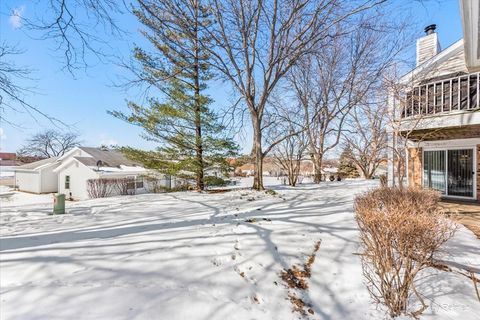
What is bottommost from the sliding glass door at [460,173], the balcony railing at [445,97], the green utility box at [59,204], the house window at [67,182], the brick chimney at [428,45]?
the house window at [67,182]

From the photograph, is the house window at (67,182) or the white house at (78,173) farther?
the house window at (67,182)

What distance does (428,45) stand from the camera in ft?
35.9

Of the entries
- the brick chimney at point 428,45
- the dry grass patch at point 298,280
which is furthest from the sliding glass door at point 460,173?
the dry grass patch at point 298,280

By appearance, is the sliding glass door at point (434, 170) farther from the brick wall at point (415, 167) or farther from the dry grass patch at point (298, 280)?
the dry grass patch at point (298, 280)

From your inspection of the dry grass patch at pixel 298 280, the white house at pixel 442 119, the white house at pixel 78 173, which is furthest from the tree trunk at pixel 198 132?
the dry grass patch at pixel 298 280

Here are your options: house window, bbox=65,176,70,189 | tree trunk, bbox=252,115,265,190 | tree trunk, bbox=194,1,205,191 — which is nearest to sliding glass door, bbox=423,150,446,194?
tree trunk, bbox=252,115,265,190

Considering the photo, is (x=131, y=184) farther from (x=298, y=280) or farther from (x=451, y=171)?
(x=451, y=171)

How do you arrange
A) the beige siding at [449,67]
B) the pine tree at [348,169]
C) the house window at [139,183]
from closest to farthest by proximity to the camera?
the beige siding at [449,67] < the house window at [139,183] < the pine tree at [348,169]

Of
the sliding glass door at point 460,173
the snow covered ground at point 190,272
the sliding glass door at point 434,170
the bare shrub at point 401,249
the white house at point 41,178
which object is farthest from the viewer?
the white house at point 41,178

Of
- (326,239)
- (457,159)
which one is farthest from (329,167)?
(326,239)

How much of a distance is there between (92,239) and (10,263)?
1043mm

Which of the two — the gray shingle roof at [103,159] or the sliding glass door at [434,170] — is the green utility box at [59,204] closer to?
the gray shingle roof at [103,159]

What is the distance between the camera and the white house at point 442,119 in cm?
781

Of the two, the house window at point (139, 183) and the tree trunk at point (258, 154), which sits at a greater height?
the tree trunk at point (258, 154)
